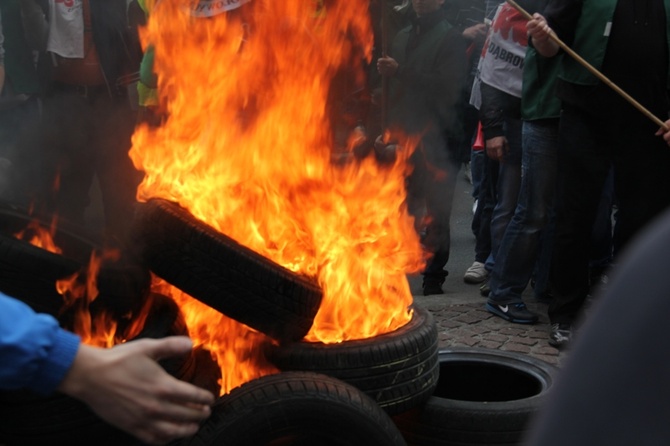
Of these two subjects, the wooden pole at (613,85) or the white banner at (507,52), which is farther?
the white banner at (507,52)

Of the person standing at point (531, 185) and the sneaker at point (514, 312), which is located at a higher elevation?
the person standing at point (531, 185)

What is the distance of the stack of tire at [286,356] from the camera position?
11.4 feet

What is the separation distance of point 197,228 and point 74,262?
0.61 m

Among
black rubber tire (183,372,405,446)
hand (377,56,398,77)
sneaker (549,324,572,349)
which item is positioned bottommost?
sneaker (549,324,572,349)

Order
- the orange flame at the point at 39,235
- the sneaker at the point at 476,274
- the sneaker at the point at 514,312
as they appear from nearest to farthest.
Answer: the orange flame at the point at 39,235, the sneaker at the point at 514,312, the sneaker at the point at 476,274

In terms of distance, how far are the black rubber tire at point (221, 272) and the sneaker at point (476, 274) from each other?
444 cm

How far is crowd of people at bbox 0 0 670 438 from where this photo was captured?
242 inches

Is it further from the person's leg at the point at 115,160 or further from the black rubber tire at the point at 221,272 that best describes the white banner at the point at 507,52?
the black rubber tire at the point at 221,272

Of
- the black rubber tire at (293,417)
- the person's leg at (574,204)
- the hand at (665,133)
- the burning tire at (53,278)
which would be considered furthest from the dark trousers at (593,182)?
the burning tire at (53,278)

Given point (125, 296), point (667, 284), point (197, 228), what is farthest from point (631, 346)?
point (125, 296)

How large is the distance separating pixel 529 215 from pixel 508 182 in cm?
62

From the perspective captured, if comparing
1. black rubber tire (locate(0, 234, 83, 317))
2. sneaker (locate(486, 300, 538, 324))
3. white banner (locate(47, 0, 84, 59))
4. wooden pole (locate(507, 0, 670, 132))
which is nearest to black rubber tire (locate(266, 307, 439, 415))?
black rubber tire (locate(0, 234, 83, 317))

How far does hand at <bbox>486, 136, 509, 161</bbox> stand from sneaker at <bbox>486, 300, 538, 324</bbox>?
1.19 m

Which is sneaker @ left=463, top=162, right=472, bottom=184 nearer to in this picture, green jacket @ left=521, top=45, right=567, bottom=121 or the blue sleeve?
green jacket @ left=521, top=45, right=567, bottom=121
